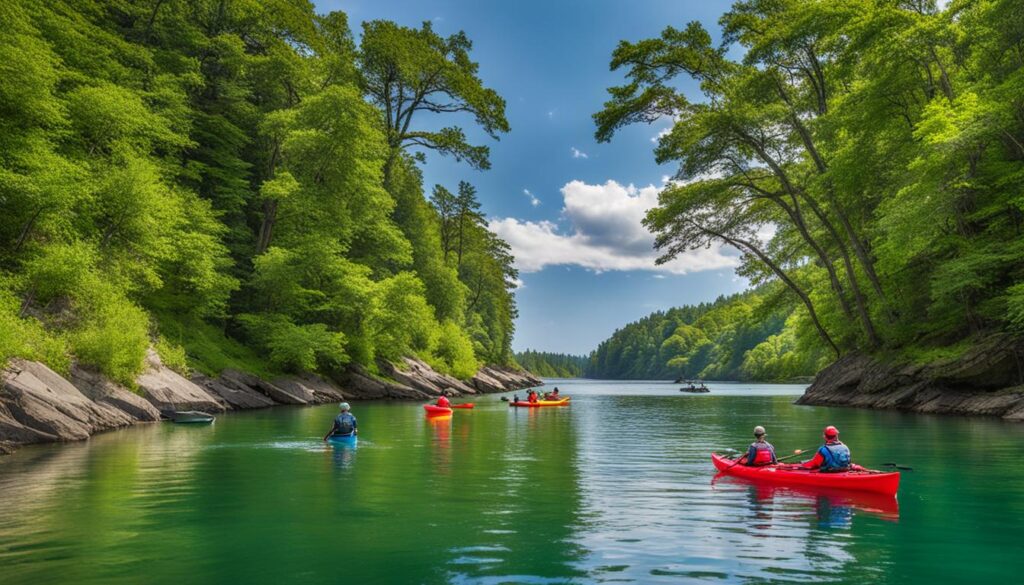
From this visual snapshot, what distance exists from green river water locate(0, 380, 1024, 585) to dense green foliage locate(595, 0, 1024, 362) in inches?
492

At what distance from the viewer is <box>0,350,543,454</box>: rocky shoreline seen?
1858 centimetres

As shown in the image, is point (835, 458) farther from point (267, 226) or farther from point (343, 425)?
point (267, 226)

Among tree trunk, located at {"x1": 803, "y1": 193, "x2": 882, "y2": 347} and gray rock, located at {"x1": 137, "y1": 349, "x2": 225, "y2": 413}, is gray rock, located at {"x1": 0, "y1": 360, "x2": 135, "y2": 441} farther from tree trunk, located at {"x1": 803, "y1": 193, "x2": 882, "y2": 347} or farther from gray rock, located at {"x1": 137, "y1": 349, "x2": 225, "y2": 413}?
tree trunk, located at {"x1": 803, "y1": 193, "x2": 882, "y2": 347}

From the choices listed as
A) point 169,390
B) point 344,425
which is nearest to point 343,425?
point 344,425

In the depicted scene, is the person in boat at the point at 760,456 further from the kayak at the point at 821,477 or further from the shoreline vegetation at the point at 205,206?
the shoreline vegetation at the point at 205,206

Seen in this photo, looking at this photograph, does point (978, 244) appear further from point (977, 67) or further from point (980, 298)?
point (977, 67)

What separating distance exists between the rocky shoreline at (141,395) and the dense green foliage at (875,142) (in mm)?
24384

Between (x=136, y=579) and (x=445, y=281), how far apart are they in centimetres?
6391

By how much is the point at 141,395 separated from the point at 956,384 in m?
37.0

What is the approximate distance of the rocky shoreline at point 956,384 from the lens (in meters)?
28.3

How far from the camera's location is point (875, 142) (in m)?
34.3

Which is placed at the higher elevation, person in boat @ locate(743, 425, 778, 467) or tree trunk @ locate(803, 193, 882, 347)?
tree trunk @ locate(803, 193, 882, 347)

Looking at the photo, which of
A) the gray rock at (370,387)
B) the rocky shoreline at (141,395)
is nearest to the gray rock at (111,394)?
the rocky shoreline at (141,395)

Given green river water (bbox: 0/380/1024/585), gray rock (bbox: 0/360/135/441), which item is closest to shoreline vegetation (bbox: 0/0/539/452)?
gray rock (bbox: 0/360/135/441)
